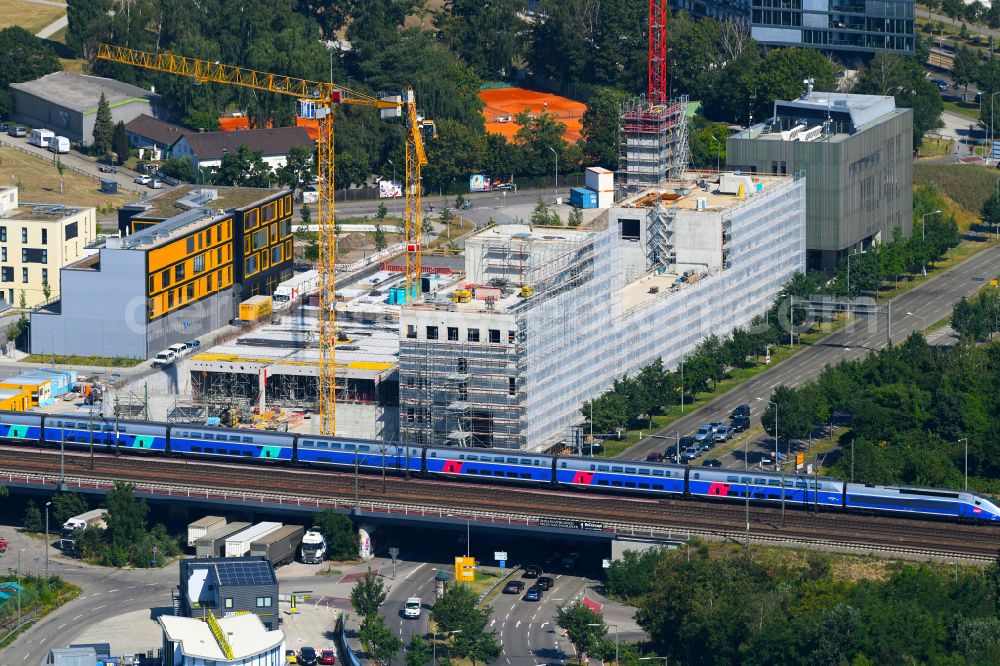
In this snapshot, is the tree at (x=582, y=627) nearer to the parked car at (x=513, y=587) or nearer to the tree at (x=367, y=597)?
→ the parked car at (x=513, y=587)

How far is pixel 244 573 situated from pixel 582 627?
2553cm

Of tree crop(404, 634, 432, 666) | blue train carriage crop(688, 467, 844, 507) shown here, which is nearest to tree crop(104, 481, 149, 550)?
tree crop(404, 634, 432, 666)

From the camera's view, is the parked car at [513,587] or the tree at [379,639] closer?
the tree at [379,639]

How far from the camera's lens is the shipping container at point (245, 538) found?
637 feet

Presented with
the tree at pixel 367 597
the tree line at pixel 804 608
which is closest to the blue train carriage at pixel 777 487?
the tree line at pixel 804 608

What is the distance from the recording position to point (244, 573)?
175 meters

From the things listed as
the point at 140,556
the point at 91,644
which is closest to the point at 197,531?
the point at 140,556

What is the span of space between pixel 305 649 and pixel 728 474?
42496 millimetres

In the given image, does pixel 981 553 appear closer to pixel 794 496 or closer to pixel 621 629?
pixel 794 496

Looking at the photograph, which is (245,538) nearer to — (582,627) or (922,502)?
(582,627)

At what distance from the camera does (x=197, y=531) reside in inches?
7854

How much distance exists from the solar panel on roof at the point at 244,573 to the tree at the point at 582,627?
73.9ft

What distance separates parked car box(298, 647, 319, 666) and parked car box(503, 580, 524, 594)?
69.0 ft

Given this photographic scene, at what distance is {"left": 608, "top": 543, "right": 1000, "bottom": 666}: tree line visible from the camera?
16512 cm
